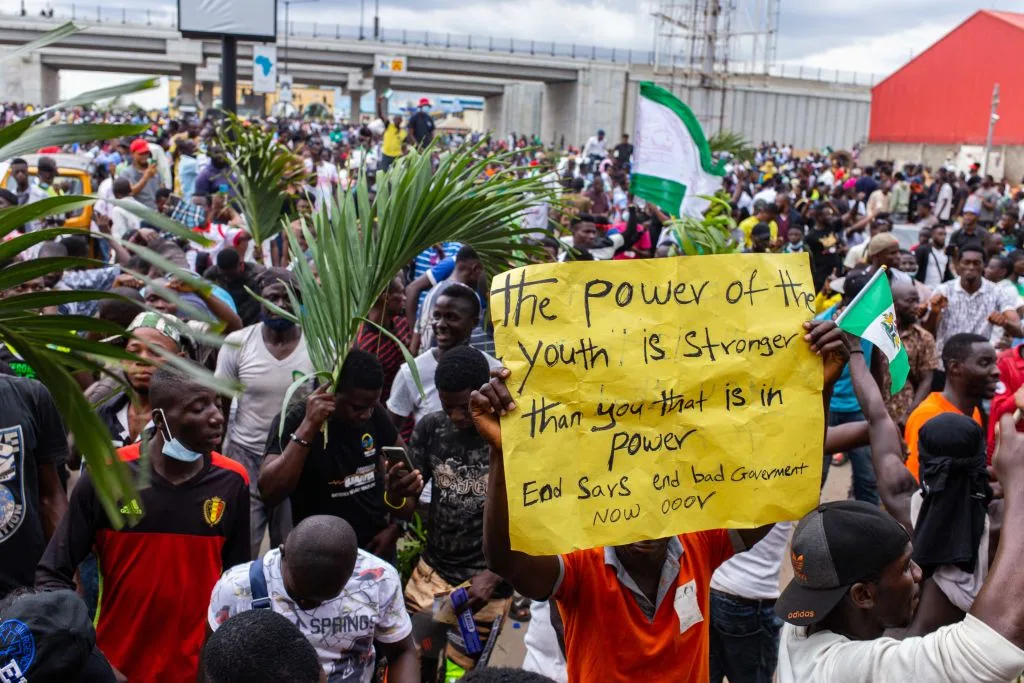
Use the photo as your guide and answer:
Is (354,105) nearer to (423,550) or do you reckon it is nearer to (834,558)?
(423,550)

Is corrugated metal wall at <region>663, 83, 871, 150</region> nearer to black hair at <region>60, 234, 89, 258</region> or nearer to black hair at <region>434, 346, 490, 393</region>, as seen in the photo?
black hair at <region>60, 234, 89, 258</region>

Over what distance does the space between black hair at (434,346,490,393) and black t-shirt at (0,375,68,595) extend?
1484 mm

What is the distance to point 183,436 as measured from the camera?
11.6ft

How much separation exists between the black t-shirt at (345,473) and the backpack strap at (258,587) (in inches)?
40.2

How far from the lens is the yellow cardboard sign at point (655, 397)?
2.43 meters

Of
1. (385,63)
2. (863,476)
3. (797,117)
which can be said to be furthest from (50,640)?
(797,117)

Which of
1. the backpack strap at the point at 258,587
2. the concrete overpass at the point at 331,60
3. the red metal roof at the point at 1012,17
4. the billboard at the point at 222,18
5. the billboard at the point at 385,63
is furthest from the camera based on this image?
the concrete overpass at the point at 331,60

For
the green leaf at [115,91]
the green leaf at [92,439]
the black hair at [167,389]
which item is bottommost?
the black hair at [167,389]

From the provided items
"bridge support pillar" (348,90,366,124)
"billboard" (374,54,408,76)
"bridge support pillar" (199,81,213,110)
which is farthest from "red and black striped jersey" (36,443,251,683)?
"bridge support pillar" (348,90,366,124)

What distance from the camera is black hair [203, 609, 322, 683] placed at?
2.45 meters

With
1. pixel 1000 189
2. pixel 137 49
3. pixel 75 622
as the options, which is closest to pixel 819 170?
pixel 1000 189

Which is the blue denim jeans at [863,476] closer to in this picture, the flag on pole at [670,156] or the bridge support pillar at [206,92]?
the flag on pole at [670,156]

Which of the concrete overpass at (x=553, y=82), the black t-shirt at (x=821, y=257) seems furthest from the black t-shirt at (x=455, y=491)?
the concrete overpass at (x=553, y=82)

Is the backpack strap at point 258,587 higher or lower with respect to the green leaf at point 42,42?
lower
